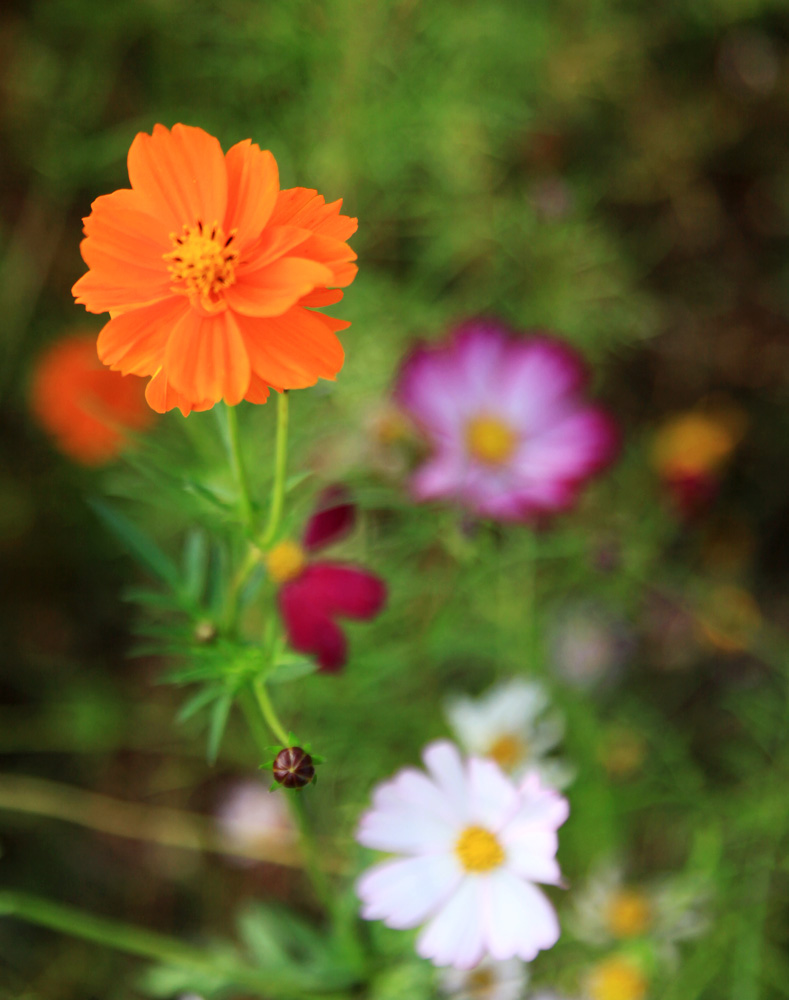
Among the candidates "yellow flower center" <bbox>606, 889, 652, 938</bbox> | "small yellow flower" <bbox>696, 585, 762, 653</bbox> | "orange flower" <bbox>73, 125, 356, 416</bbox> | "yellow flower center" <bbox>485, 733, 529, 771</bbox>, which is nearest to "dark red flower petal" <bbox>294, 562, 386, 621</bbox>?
"yellow flower center" <bbox>485, 733, 529, 771</bbox>

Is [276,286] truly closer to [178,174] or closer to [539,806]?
[178,174]

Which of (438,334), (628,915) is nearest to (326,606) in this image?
(628,915)

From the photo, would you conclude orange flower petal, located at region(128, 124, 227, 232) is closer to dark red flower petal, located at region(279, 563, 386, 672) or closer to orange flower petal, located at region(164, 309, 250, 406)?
orange flower petal, located at region(164, 309, 250, 406)

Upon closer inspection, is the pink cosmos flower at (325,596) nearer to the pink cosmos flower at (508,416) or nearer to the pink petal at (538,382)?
the pink cosmos flower at (508,416)

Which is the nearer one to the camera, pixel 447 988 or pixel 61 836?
pixel 447 988

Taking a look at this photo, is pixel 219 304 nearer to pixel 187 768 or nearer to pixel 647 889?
pixel 647 889

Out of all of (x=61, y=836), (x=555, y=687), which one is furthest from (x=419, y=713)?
(x=61, y=836)
